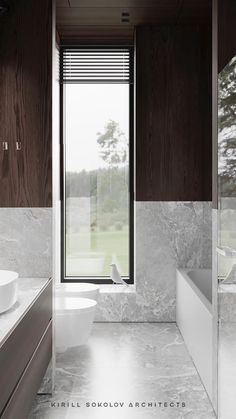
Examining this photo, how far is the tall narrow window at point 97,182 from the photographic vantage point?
466 cm

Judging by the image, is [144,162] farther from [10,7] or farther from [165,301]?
[10,7]

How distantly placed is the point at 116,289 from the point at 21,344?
2575mm

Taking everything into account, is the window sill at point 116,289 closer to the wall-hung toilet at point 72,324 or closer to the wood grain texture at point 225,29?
the wall-hung toilet at point 72,324

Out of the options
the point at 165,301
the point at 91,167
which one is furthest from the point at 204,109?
the point at 165,301

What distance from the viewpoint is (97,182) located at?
4719 mm

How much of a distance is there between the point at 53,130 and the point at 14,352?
1.48 m

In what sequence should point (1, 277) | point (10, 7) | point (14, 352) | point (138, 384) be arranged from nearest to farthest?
1. point (14, 352)
2. point (1, 277)
3. point (10, 7)
4. point (138, 384)

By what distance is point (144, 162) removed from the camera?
435cm

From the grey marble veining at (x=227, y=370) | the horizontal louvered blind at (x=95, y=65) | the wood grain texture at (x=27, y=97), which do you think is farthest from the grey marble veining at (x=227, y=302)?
the horizontal louvered blind at (x=95, y=65)

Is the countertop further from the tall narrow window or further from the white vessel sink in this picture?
the tall narrow window

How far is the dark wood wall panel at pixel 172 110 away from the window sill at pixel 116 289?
89 centimetres

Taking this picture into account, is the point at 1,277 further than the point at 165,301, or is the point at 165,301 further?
the point at 165,301

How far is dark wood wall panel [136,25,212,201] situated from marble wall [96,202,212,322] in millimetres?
180

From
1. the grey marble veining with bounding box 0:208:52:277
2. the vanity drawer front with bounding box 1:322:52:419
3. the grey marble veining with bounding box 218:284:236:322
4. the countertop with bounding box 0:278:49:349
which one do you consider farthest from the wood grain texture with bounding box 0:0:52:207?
the grey marble veining with bounding box 218:284:236:322
